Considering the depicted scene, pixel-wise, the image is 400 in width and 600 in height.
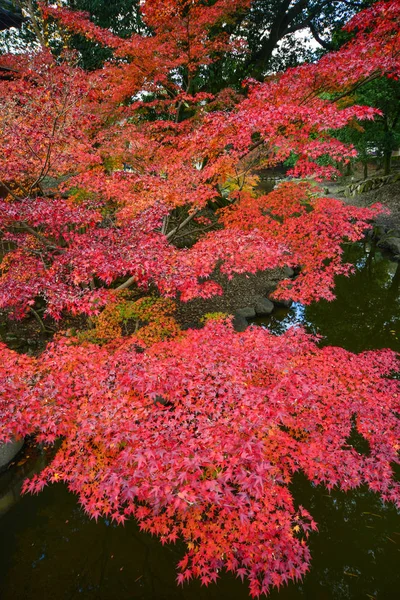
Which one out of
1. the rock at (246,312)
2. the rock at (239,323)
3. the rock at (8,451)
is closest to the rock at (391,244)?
the rock at (246,312)

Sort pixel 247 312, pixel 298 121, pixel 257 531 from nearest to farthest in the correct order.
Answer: pixel 257 531 < pixel 298 121 < pixel 247 312

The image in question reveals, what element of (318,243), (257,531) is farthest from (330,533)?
(318,243)

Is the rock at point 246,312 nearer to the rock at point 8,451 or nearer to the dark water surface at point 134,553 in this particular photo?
the dark water surface at point 134,553

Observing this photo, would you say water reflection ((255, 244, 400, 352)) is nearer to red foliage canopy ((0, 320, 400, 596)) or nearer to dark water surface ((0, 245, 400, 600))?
red foliage canopy ((0, 320, 400, 596))

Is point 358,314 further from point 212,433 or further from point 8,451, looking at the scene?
point 8,451

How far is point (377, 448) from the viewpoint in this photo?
16.8 feet

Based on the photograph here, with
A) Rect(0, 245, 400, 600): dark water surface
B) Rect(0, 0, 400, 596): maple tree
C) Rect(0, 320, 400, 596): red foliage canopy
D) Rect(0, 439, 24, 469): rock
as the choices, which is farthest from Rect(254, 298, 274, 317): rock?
Rect(0, 439, 24, 469): rock

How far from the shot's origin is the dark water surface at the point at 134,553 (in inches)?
175

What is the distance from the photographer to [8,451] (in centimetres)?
614

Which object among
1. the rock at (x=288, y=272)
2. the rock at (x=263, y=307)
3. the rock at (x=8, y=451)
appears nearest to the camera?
the rock at (x=8, y=451)

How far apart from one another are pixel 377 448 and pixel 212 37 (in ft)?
46.7

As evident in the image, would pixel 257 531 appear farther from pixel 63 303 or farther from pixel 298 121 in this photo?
pixel 298 121

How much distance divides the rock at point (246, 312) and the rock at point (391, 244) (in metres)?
10.7

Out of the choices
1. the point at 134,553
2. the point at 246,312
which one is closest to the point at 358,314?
the point at 246,312
